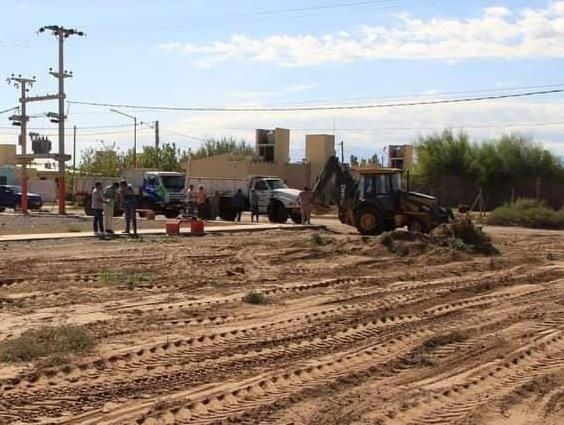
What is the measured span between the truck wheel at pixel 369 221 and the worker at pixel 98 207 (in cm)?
854

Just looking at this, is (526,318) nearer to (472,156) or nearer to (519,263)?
(519,263)

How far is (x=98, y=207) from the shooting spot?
2753 centimetres

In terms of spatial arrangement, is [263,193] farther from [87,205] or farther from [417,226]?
[417,226]

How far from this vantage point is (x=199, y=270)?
18.1 meters

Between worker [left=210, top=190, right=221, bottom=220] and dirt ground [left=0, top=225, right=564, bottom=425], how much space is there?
19.5 meters

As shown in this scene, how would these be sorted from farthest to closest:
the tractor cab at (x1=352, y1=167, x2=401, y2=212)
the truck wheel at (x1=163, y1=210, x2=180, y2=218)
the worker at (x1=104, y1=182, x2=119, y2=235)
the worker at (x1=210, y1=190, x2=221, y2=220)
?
the truck wheel at (x1=163, y1=210, x2=180, y2=218), the worker at (x1=210, y1=190, x2=221, y2=220), the tractor cab at (x1=352, y1=167, x2=401, y2=212), the worker at (x1=104, y1=182, x2=119, y2=235)

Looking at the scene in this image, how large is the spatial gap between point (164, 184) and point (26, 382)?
1341 inches

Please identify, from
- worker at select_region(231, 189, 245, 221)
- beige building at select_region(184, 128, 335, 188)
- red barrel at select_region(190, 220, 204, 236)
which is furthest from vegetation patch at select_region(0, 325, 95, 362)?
beige building at select_region(184, 128, 335, 188)

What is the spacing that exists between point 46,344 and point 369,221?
20.7 meters

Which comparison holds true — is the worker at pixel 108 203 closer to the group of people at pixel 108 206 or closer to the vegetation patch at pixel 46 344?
the group of people at pixel 108 206

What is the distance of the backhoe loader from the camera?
29219 mm

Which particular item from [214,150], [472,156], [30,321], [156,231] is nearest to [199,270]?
[30,321]

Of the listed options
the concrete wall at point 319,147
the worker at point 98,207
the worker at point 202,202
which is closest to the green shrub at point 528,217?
the worker at point 202,202

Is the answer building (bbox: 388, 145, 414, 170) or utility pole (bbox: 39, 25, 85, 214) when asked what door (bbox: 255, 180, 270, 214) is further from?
building (bbox: 388, 145, 414, 170)
